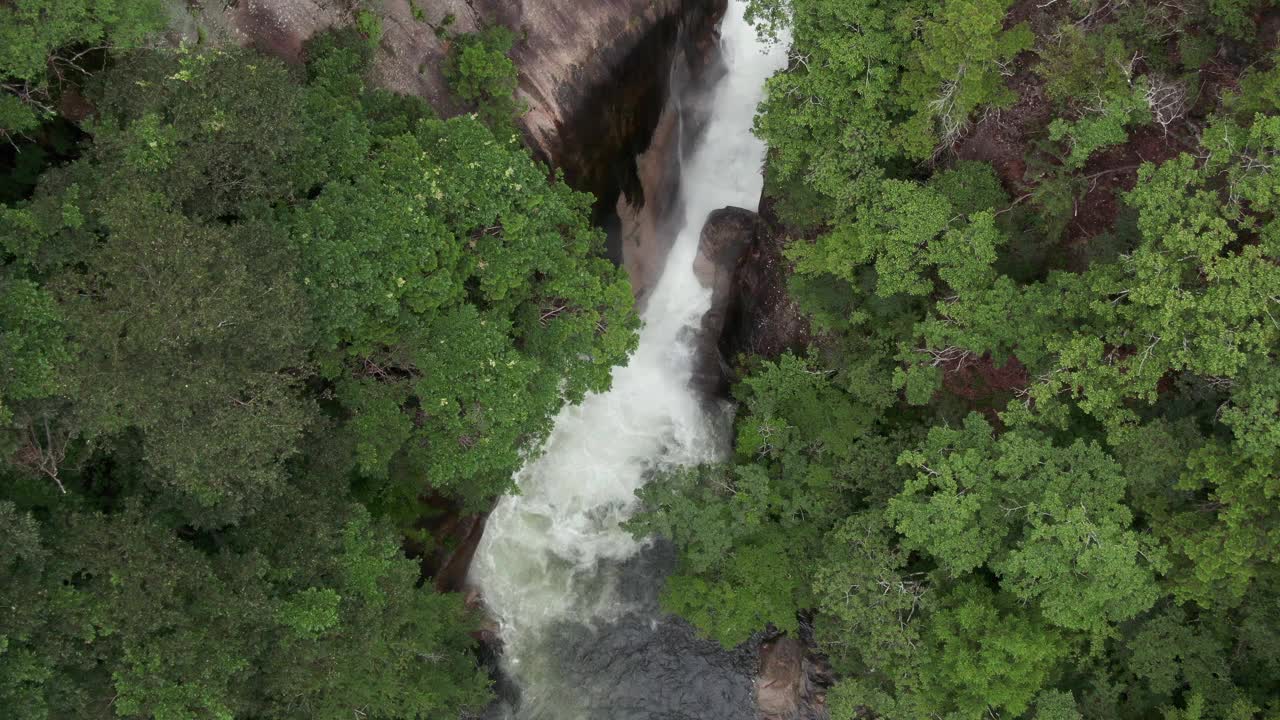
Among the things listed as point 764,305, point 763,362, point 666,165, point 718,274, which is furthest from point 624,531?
point 666,165

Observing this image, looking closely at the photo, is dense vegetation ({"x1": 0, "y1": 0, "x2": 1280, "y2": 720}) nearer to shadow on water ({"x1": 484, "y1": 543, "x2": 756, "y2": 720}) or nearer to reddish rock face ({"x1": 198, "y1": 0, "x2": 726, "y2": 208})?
reddish rock face ({"x1": 198, "y1": 0, "x2": 726, "y2": 208})

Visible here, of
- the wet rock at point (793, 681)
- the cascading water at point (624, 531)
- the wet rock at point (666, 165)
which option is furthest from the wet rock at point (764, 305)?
the wet rock at point (793, 681)

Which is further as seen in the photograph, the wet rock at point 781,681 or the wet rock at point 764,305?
the wet rock at point 764,305

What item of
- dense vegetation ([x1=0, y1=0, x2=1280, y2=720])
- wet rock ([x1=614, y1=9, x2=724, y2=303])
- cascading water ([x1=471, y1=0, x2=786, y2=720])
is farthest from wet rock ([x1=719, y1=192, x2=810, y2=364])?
wet rock ([x1=614, y1=9, x2=724, y2=303])

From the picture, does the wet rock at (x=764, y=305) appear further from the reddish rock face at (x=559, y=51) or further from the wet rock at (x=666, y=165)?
the reddish rock face at (x=559, y=51)

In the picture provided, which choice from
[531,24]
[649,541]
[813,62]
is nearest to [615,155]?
[531,24]

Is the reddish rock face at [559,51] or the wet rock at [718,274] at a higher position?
the reddish rock face at [559,51]
